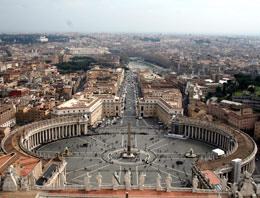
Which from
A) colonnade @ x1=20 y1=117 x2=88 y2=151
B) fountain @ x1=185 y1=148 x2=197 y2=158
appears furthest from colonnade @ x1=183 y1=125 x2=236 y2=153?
Answer: colonnade @ x1=20 y1=117 x2=88 y2=151

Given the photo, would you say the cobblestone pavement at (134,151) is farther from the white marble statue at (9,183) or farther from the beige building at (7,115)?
the beige building at (7,115)

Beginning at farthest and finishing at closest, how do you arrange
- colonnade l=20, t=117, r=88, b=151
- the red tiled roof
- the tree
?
the tree < colonnade l=20, t=117, r=88, b=151 < the red tiled roof

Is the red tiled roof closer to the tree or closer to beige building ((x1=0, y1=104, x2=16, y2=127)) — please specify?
beige building ((x1=0, y1=104, x2=16, y2=127))

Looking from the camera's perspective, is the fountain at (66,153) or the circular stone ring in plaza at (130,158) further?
the fountain at (66,153)

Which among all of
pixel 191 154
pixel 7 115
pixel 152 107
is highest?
pixel 152 107

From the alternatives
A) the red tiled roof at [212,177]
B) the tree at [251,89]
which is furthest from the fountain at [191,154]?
the tree at [251,89]

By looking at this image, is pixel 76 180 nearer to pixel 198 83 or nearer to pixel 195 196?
pixel 195 196

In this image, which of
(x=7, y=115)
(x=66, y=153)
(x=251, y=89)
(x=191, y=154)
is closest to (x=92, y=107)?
(x=7, y=115)

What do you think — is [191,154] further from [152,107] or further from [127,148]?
[152,107]

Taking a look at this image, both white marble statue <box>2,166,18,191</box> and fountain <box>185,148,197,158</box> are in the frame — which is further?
fountain <box>185,148,197,158</box>

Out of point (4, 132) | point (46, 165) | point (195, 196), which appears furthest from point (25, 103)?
point (195, 196)
